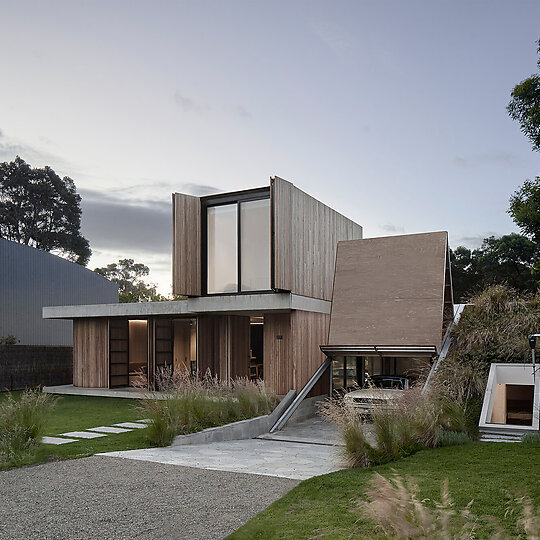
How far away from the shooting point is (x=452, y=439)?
328 inches

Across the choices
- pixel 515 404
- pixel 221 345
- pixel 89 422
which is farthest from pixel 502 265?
pixel 89 422

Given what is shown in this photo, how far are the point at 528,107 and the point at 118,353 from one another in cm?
1359

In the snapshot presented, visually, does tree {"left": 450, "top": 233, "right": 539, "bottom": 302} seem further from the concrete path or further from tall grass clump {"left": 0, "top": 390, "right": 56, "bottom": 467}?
tall grass clump {"left": 0, "top": 390, "right": 56, "bottom": 467}

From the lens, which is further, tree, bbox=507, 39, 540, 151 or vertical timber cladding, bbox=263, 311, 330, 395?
vertical timber cladding, bbox=263, 311, 330, 395

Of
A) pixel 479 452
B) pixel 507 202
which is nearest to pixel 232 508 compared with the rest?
pixel 479 452

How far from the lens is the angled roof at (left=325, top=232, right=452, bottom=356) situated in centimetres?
1370

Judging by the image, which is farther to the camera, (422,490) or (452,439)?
(452,439)

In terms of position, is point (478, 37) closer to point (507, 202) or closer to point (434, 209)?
point (507, 202)

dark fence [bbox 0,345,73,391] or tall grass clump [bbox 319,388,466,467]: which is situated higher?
tall grass clump [bbox 319,388,466,467]

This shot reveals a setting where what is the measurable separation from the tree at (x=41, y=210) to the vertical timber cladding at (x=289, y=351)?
33301mm

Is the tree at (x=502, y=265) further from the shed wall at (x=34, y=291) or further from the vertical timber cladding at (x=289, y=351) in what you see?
the shed wall at (x=34, y=291)

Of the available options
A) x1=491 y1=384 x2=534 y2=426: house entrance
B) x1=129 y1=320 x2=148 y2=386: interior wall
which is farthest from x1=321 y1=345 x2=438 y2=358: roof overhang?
x1=129 y1=320 x2=148 y2=386: interior wall

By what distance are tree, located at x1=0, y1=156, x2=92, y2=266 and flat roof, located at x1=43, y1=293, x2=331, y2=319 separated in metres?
27.4

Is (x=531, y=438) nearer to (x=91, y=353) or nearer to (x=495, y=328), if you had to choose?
(x=495, y=328)
